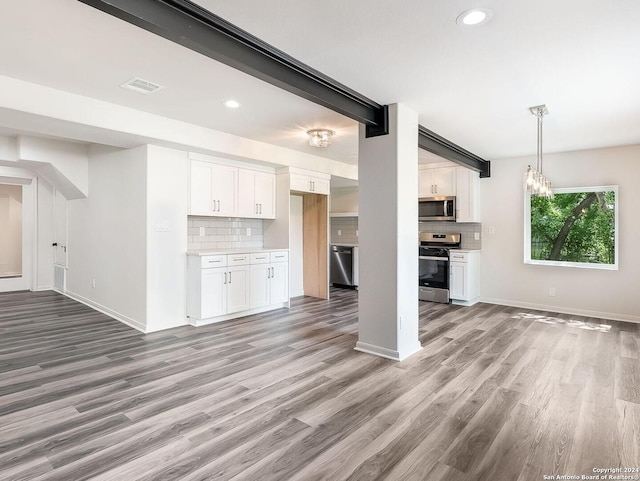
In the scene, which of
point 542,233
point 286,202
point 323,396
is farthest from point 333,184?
point 323,396

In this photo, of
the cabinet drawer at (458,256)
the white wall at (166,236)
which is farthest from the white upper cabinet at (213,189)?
the cabinet drawer at (458,256)

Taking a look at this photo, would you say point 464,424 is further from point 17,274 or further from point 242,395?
point 17,274

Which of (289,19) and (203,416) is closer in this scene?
(289,19)

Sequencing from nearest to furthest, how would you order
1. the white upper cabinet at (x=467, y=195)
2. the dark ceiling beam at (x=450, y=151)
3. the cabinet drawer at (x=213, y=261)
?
the dark ceiling beam at (x=450, y=151) < the cabinet drawer at (x=213, y=261) < the white upper cabinet at (x=467, y=195)

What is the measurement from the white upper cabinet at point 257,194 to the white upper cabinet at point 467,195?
3129mm

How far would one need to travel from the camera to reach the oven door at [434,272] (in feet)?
20.4

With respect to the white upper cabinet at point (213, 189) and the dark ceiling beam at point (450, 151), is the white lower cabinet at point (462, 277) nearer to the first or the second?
the dark ceiling beam at point (450, 151)

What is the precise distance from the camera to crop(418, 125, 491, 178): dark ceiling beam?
4340 millimetres

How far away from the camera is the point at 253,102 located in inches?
138

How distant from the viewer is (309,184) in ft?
19.8

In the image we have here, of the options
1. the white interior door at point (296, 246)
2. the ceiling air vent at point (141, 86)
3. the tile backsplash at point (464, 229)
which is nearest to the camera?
the ceiling air vent at point (141, 86)

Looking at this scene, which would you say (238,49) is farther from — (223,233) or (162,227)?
(223,233)

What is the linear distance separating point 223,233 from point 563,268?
17.2 ft

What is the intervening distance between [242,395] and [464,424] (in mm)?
1580
